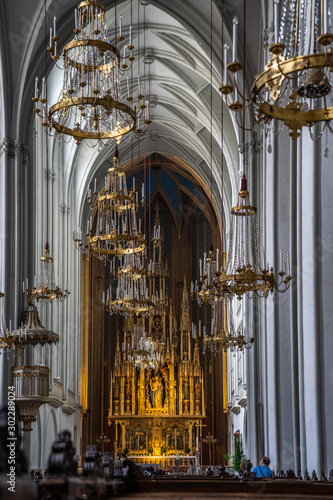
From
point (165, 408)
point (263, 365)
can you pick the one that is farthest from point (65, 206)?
point (263, 365)

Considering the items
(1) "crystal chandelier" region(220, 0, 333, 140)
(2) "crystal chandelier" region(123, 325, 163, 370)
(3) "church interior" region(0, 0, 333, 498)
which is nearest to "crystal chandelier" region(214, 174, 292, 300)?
(3) "church interior" region(0, 0, 333, 498)

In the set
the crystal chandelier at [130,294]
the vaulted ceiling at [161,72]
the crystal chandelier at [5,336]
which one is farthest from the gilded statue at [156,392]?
the crystal chandelier at [5,336]

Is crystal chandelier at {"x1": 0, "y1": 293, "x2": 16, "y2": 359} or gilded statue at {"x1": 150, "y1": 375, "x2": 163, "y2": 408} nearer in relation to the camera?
crystal chandelier at {"x1": 0, "y1": 293, "x2": 16, "y2": 359}

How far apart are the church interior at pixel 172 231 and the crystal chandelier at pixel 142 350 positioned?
0.10 m

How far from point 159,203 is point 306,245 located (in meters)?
20.8

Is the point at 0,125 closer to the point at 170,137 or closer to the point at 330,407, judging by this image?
the point at 330,407

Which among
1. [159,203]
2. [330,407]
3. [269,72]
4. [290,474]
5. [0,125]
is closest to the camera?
[269,72]

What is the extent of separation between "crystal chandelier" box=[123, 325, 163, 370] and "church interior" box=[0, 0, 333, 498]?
0.10 m

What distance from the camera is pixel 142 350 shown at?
19188 millimetres

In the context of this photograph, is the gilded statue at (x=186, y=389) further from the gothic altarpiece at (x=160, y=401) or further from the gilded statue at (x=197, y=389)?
the gilded statue at (x=197, y=389)

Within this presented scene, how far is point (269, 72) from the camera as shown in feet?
18.2

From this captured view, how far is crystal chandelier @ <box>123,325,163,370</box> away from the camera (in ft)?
61.6

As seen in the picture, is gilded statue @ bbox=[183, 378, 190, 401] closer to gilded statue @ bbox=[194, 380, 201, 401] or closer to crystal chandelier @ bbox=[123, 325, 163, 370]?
gilded statue @ bbox=[194, 380, 201, 401]

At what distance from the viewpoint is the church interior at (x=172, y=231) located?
9.28 m
